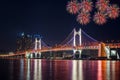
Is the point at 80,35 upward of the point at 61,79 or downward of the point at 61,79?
upward

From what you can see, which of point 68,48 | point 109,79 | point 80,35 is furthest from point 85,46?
point 109,79

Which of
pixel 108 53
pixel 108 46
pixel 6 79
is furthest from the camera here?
pixel 108 53

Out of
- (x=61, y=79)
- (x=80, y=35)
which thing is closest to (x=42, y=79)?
(x=61, y=79)

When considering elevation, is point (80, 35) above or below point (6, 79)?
above

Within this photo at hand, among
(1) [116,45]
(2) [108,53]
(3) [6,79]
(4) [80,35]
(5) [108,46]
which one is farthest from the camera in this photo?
(4) [80,35]

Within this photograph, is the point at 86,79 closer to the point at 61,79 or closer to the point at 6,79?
the point at 61,79

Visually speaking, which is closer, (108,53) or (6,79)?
(6,79)

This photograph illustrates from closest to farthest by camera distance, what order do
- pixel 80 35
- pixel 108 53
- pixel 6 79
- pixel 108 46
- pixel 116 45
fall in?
pixel 6 79
pixel 116 45
pixel 108 46
pixel 108 53
pixel 80 35

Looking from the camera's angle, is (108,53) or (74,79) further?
(108,53)

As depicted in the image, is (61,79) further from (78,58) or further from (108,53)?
(78,58)
